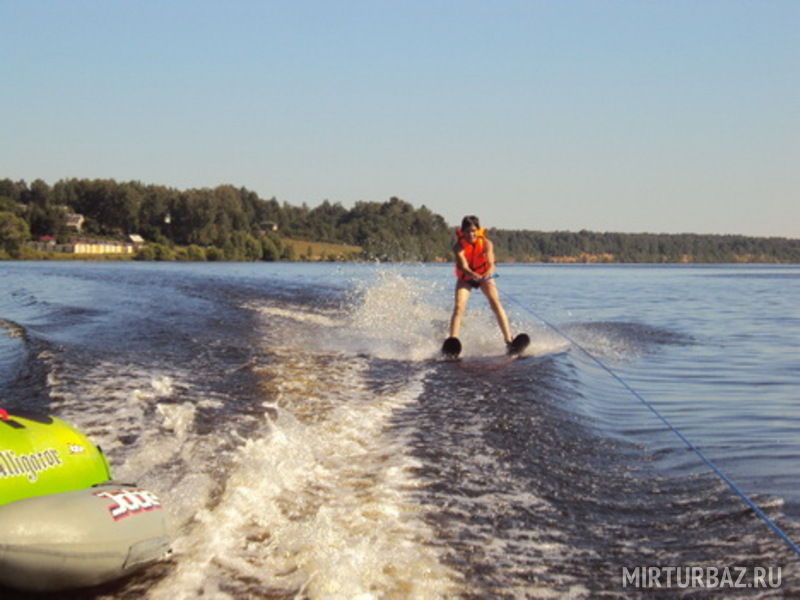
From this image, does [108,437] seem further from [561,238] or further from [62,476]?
[561,238]

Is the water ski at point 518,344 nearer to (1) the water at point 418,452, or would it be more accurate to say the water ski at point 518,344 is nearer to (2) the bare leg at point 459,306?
(1) the water at point 418,452

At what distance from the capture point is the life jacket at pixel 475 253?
1073 centimetres

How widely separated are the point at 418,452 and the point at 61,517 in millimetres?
2561

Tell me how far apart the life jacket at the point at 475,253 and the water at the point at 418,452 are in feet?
3.59

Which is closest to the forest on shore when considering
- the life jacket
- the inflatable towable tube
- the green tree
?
the green tree

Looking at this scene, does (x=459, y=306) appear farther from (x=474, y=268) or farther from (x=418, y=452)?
(x=418, y=452)

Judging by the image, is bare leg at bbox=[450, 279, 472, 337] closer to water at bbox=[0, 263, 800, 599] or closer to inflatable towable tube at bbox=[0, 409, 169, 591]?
water at bbox=[0, 263, 800, 599]

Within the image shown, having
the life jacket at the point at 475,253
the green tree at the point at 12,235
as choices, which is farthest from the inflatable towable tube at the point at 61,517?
the green tree at the point at 12,235

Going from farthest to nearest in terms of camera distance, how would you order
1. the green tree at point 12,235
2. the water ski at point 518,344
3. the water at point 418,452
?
1. the green tree at point 12,235
2. the water ski at point 518,344
3. the water at point 418,452

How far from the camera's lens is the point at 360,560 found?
3.43 m

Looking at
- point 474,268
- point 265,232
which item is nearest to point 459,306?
point 474,268

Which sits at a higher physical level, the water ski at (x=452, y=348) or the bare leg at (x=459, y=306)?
the bare leg at (x=459, y=306)

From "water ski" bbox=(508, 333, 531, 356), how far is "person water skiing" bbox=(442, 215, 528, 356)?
0.03 meters

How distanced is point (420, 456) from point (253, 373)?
11.3 ft
